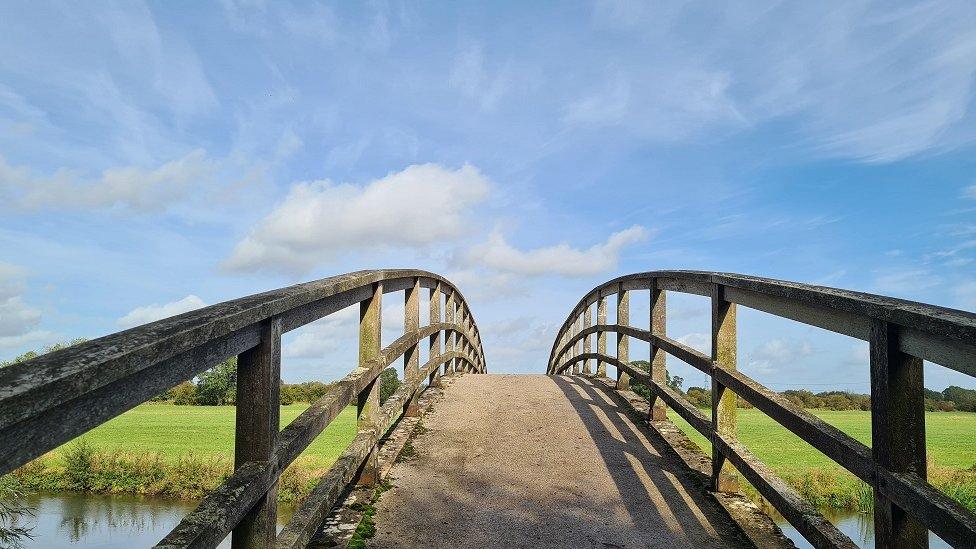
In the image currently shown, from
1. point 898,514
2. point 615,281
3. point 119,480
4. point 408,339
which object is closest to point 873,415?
point 898,514

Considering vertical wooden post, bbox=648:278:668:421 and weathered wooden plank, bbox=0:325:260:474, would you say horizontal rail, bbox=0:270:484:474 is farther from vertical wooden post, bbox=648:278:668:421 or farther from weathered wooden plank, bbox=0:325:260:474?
vertical wooden post, bbox=648:278:668:421

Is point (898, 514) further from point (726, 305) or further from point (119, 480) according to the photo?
point (119, 480)

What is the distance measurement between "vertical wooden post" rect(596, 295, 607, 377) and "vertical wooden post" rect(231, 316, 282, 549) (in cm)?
692

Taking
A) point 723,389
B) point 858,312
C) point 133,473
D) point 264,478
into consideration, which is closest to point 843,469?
point 723,389

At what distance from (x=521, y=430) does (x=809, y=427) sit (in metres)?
3.28

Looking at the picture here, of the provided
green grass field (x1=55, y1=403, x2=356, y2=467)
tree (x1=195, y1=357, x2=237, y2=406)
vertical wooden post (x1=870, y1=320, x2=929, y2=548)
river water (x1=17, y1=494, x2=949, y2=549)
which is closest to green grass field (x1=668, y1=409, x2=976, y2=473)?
vertical wooden post (x1=870, y1=320, x2=929, y2=548)

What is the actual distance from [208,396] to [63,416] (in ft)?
167

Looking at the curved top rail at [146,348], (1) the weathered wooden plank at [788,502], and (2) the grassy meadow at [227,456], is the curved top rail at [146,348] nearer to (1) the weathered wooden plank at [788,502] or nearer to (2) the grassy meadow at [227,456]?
(1) the weathered wooden plank at [788,502]

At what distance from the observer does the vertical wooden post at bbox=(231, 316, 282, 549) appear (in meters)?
2.54

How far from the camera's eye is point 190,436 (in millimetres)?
28406

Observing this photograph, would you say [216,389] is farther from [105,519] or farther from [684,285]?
[684,285]

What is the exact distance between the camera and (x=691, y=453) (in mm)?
5289

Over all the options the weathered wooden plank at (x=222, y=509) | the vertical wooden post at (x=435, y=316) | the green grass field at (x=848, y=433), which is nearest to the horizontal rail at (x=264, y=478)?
the weathered wooden plank at (x=222, y=509)

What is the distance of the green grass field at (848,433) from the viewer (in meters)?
14.7
